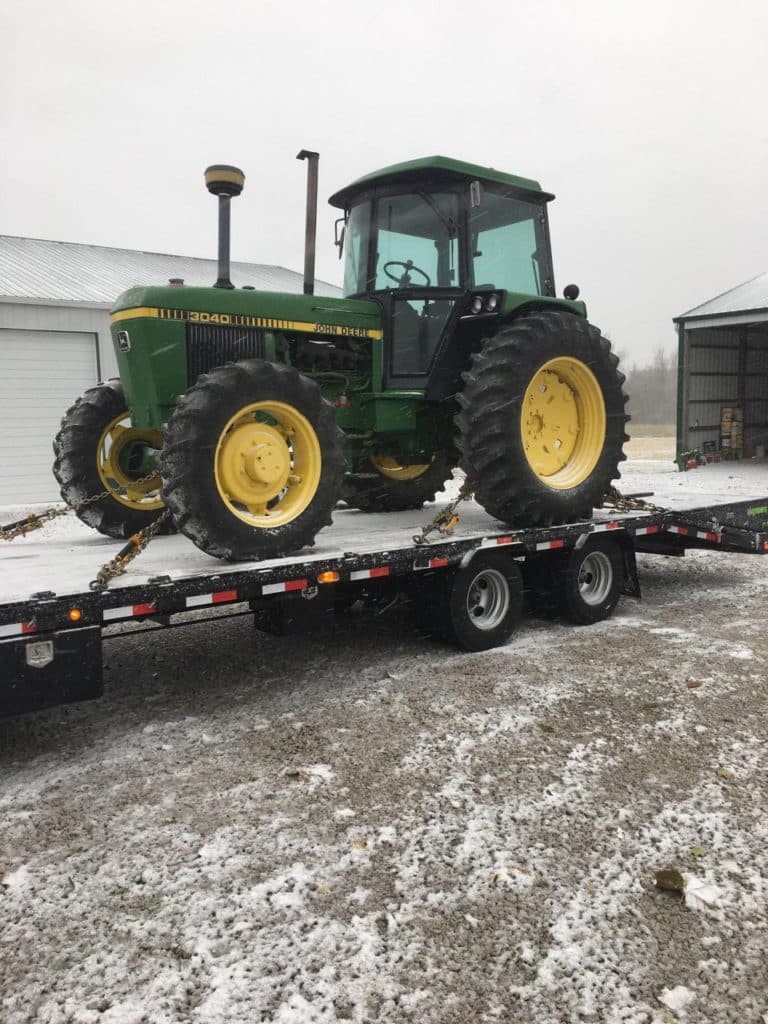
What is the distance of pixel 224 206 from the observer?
526 cm

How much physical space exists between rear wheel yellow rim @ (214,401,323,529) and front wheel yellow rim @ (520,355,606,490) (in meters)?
1.72

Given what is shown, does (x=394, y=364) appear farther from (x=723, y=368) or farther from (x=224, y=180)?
(x=723, y=368)

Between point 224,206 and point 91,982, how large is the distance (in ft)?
13.8

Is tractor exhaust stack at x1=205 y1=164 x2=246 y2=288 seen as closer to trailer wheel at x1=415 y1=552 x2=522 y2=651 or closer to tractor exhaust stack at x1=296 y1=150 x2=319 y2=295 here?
tractor exhaust stack at x1=296 y1=150 x2=319 y2=295

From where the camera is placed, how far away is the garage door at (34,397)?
1438 cm

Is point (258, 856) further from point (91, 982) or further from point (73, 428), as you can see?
point (73, 428)

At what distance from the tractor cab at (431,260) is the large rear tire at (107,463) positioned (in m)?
1.97

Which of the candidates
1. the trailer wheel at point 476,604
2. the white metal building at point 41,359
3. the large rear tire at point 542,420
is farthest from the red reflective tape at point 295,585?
the white metal building at point 41,359

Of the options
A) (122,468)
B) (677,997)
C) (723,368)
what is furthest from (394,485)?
(723,368)

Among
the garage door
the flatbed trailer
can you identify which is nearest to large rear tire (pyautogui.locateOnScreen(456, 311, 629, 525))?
the flatbed trailer

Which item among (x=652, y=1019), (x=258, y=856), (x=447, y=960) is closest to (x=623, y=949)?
(x=652, y=1019)

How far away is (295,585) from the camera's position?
482 cm

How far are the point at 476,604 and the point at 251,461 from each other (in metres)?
1.95

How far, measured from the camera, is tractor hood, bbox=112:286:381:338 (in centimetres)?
536
